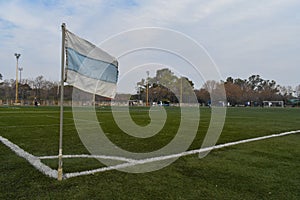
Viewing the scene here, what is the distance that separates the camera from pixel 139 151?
7324 mm

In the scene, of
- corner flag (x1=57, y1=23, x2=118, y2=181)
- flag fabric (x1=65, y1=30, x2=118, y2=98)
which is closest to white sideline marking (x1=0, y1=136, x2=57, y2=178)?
corner flag (x1=57, y1=23, x2=118, y2=181)

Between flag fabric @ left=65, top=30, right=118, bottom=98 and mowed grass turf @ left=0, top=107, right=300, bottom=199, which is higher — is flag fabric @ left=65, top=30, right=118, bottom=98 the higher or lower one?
the higher one

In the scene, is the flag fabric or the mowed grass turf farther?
the flag fabric

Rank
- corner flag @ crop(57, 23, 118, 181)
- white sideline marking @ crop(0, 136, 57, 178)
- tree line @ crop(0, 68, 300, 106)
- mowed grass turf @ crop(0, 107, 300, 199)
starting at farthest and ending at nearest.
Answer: tree line @ crop(0, 68, 300, 106) < white sideline marking @ crop(0, 136, 57, 178) < corner flag @ crop(57, 23, 118, 181) < mowed grass turf @ crop(0, 107, 300, 199)

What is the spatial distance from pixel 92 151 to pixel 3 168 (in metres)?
2.40

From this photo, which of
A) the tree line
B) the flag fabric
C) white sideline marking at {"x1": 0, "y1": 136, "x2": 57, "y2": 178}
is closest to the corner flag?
the flag fabric

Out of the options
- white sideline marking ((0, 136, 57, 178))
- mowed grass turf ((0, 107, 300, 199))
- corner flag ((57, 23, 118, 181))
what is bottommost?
mowed grass turf ((0, 107, 300, 199))

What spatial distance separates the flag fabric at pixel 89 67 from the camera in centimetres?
471

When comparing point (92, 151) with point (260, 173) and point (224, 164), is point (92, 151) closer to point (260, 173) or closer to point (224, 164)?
point (224, 164)

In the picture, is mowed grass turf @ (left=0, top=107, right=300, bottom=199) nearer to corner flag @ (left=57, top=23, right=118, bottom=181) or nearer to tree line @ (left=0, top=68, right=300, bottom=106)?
corner flag @ (left=57, top=23, right=118, bottom=181)

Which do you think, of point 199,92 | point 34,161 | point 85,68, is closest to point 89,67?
point 85,68

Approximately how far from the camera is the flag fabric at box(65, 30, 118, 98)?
15.4 feet

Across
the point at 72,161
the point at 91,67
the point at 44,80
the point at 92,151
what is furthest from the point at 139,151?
the point at 44,80

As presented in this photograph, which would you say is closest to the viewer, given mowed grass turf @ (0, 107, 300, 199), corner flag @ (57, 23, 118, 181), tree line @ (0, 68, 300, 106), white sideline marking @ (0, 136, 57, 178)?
mowed grass turf @ (0, 107, 300, 199)
